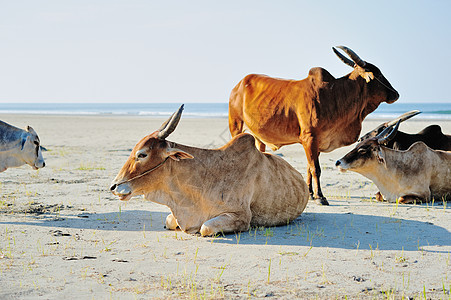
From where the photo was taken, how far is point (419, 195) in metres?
7.81

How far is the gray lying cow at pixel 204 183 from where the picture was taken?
5797mm

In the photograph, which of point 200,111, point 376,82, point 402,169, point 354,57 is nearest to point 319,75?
point 354,57

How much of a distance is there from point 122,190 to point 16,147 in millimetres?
2504

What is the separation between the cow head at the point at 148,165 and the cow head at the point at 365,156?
274cm

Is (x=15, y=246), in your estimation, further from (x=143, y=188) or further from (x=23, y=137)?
(x=23, y=137)

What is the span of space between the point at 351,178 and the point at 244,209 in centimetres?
519

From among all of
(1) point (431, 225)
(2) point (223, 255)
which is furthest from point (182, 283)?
(1) point (431, 225)

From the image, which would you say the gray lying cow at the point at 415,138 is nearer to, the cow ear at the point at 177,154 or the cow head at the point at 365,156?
the cow head at the point at 365,156

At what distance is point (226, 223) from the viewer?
5.82 m

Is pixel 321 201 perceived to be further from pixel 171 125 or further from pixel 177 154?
pixel 171 125

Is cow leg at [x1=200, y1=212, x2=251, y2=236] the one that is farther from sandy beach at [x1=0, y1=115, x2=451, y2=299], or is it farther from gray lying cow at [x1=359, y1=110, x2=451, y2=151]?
gray lying cow at [x1=359, y1=110, x2=451, y2=151]

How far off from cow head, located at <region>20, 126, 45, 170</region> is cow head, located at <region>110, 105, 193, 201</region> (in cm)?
228

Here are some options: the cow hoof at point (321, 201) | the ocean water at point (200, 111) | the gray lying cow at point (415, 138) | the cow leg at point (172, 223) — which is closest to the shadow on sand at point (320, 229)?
the cow leg at point (172, 223)

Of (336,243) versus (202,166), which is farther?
(202,166)
